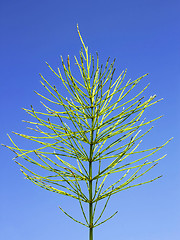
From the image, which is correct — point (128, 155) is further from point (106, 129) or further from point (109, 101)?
point (109, 101)

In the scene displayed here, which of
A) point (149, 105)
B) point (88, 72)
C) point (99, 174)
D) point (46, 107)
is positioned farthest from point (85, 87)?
point (99, 174)

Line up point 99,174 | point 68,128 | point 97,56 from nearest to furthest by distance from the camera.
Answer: point 99,174
point 68,128
point 97,56

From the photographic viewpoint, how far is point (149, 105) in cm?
493

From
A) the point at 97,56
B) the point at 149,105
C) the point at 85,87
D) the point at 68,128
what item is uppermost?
the point at 97,56

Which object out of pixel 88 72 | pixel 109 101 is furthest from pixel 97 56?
pixel 109 101

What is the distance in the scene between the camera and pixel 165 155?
484cm

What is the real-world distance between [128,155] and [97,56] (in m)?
1.56

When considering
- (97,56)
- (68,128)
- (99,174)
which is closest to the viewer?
(99,174)

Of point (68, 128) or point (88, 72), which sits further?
point (88, 72)

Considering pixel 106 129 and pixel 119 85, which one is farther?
pixel 119 85

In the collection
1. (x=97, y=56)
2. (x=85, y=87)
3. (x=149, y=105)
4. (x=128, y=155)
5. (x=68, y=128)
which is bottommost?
(x=128, y=155)

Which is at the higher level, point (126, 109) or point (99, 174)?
point (126, 109)

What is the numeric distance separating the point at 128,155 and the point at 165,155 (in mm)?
533

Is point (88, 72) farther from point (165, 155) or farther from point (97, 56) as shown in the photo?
point (165, 155)
